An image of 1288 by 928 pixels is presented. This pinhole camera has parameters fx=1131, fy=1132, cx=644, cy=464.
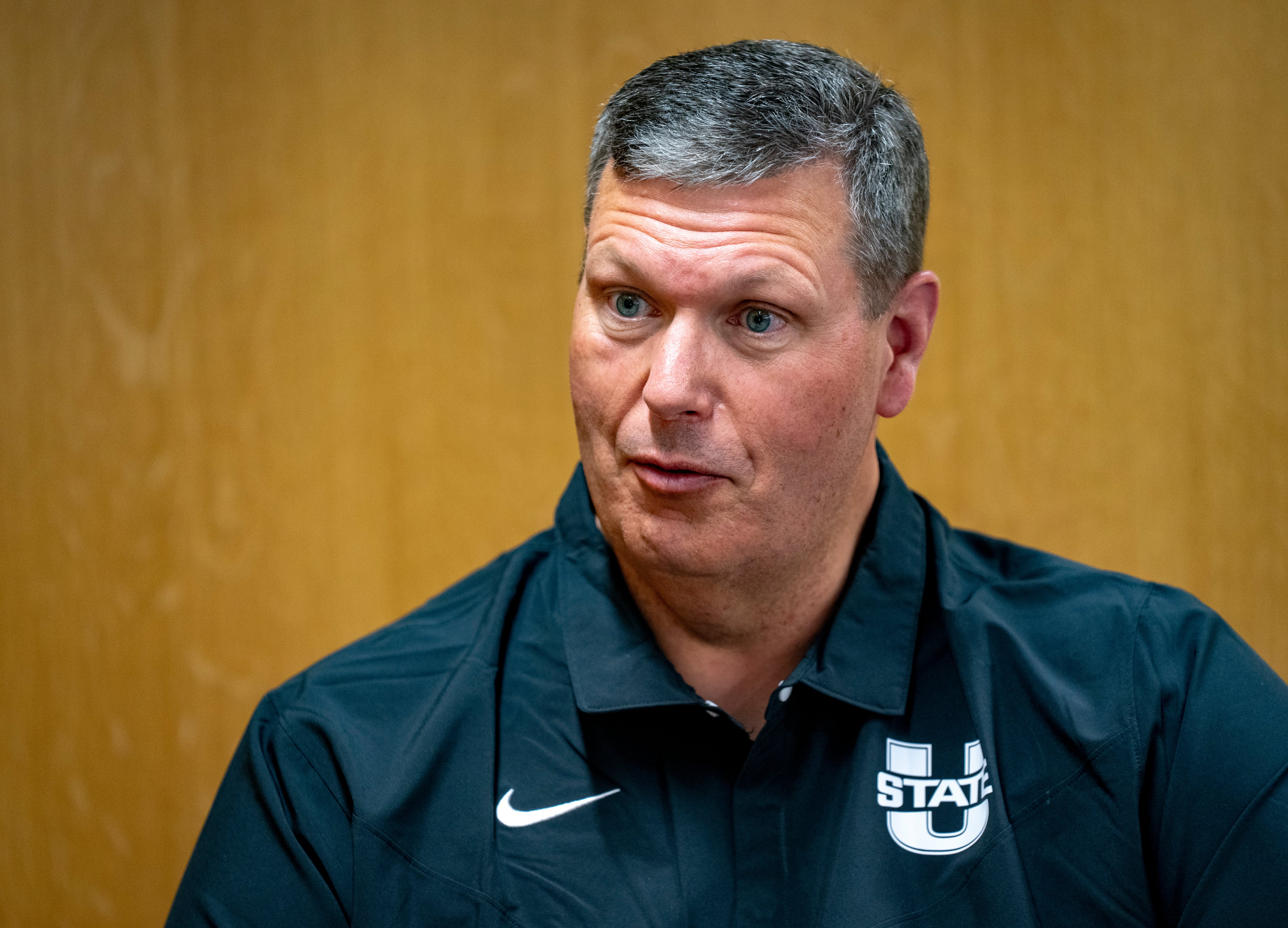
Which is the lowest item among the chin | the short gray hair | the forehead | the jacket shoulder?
the jacket shoulder

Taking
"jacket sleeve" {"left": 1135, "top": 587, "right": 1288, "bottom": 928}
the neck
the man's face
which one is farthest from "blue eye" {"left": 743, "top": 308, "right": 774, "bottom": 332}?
"jacket sleeve" {"left": 1135, "top": 587, "right": 1288, "bottom": 928}

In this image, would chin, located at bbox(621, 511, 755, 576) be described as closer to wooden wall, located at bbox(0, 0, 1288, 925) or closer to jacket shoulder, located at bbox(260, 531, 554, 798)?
jacket shoulder, located at bbox(260, 531, 554, 798)

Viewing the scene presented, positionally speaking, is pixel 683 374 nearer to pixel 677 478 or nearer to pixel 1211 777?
pixel 677 478

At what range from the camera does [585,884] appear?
1.02m

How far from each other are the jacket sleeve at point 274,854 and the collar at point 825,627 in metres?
0.26

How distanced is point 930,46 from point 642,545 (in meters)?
1.03

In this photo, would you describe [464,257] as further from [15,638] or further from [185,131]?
[15,638]

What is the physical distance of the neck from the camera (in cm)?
114

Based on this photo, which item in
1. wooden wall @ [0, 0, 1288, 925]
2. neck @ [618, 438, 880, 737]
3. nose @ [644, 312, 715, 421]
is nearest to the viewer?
nose @ [644, 312, 715, 421]

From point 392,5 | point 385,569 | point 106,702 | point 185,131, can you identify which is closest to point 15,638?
point 106,702

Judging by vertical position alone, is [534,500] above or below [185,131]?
below

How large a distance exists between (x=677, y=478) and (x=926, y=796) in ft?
1.25

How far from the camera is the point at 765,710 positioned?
1167 mm

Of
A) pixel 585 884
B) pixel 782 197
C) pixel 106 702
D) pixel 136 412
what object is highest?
pixel 782 197
